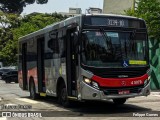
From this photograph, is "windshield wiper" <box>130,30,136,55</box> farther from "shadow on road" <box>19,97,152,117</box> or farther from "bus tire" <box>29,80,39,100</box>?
"bus tire" <box>29,80,39,100</box>

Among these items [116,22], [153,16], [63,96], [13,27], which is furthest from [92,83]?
[13,27]

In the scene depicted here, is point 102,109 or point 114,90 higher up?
point 114,90

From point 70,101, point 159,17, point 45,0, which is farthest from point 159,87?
point 45,0

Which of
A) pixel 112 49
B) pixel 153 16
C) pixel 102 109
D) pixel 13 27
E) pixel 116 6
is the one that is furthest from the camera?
pixel 13 27

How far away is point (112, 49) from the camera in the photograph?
1325 centimetres

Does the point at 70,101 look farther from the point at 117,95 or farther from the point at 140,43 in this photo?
the point at 140,43

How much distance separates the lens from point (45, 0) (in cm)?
7675

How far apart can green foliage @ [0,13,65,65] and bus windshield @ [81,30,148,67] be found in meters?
46.1

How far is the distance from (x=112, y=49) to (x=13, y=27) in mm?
54778

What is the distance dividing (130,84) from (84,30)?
226 cm

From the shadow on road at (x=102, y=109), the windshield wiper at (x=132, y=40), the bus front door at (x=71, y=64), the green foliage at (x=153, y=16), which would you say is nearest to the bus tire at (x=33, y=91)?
the shadow on road at (x=102, y=109)

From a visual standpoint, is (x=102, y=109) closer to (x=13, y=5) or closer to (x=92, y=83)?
(x=92, y=83)

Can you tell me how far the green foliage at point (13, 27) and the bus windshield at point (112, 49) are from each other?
46082 millimetres

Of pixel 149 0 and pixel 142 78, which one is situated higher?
pixel 149 0
